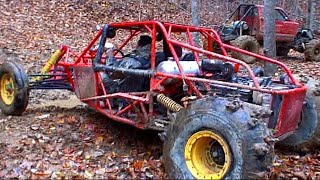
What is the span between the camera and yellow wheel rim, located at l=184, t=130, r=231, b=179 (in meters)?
4.16

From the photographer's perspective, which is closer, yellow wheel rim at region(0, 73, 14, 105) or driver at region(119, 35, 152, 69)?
driver at region(119, 35, 152, 69)

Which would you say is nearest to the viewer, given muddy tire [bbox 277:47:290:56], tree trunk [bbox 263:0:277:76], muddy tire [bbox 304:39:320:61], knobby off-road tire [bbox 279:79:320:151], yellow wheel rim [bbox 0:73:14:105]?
knobby off-road tire [bbox 279:79:320:151]

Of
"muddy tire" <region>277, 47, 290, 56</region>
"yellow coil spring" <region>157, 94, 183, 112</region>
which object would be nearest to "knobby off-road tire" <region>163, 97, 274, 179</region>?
"yellow coil spring" <region>157, 94, 183, 112</region>

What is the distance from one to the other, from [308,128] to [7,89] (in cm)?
441

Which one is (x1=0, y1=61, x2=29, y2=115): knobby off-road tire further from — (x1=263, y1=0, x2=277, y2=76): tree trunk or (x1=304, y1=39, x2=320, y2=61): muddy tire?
(x1=304, y1=39, x2=320, y2=61): muddy tire

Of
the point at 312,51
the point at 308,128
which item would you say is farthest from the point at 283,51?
the point at 308,128

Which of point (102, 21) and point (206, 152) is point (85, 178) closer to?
point (206, 152)

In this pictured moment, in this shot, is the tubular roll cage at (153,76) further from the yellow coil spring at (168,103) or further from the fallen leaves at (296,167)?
the fallen leaves at (296,167)

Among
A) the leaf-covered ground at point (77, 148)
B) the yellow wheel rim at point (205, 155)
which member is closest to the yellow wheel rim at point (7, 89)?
the leaf-covered ground at point (77, 148)

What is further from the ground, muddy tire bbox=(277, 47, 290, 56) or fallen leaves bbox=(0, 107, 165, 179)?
fallen leaves bbox=(0, 107, 165, 179)

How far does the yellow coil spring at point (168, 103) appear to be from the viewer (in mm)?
4938

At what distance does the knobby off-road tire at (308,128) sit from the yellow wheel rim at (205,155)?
168 cm

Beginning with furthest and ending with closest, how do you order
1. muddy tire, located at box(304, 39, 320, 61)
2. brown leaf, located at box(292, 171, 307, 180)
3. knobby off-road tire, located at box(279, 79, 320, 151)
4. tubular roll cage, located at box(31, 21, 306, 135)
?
muddy tire, located at box(304, 39, 320, 61) < knobby off-road tire, located at box(279, 79, 320, 151) < tubular roll cage, located at box(31, 21, 306, 135) < brown leaf, located at box(292, 171, 307, 180)

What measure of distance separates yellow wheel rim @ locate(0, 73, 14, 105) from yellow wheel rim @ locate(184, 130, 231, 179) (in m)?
3.65
